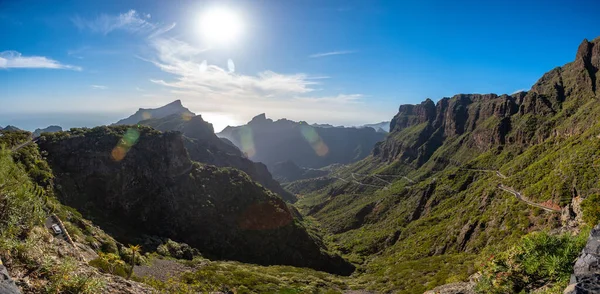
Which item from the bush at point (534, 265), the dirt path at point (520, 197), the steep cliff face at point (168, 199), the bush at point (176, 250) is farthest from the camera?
the steep cliff face at point (168, 199)

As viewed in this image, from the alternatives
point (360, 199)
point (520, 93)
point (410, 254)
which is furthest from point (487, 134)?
point (410, 254)

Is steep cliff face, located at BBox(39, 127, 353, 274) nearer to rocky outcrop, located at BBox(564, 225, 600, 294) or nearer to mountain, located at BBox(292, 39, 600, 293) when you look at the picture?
mountain, located at BBox(292, 39, 600, 293)

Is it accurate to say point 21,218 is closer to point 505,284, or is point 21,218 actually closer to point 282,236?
point 505,284

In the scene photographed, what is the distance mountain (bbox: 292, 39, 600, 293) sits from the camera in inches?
759

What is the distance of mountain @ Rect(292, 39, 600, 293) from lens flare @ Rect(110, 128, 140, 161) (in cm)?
8038

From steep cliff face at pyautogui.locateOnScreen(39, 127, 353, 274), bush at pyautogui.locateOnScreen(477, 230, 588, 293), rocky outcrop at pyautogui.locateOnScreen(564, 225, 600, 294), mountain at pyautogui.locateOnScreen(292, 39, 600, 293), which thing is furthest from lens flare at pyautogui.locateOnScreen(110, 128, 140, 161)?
rocky outcrop at pyautogui.locateOnScreen(564, 225, 600, 294)

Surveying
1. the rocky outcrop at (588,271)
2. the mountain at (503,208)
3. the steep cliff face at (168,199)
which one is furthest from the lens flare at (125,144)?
the rocky outcrop at (588,271)

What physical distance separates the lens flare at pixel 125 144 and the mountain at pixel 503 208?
80377mm

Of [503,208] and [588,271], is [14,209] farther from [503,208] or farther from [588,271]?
[503,208]

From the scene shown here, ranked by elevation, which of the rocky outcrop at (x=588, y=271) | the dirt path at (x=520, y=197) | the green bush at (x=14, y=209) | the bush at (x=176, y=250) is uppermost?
the green bush at (x=14, y=209)

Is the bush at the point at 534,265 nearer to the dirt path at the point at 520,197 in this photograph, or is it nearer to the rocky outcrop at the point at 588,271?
the rocky outcrop at the point at 588,271

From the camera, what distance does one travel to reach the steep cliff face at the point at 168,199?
74.6m

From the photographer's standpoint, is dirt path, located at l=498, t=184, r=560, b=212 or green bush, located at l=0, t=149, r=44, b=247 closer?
green bush, located at l=0, t=149, r=44, b=247

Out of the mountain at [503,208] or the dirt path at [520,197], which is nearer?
the mountain at [503,208]
